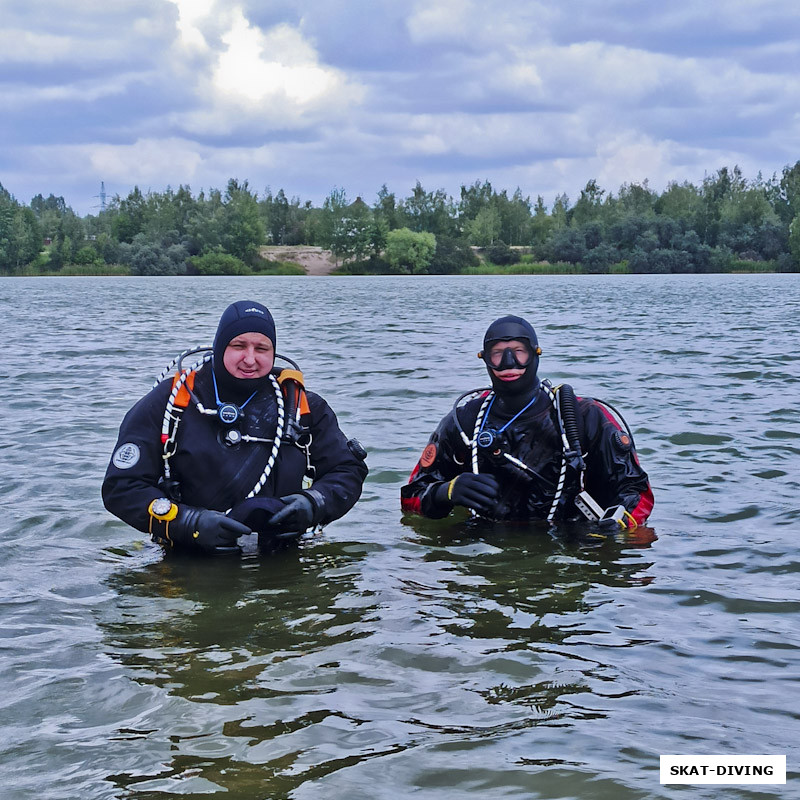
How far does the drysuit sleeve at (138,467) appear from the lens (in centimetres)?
520

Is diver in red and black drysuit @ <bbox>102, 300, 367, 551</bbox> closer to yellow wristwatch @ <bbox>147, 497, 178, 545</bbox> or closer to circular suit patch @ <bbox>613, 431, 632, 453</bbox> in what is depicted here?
yellow wristwatch @ <bbox>147, 497, 178, 545</bbox>

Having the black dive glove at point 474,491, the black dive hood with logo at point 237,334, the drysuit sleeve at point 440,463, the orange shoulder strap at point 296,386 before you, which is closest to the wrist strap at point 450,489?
the black dive glove at point 474,491

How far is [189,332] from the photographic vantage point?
2342 centimetres

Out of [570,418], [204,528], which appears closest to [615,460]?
[570,418]

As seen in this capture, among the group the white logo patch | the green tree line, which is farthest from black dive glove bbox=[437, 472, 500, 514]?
the green tree line

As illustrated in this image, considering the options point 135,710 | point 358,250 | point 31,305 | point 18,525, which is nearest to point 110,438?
point 18,525

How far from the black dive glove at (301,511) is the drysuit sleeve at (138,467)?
0.65 metres

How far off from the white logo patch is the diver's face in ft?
6.69

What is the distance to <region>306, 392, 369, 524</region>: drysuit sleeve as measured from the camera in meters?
5.44

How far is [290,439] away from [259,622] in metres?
1.06

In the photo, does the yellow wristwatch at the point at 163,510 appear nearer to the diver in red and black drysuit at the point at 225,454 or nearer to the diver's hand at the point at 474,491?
the diver in red and black drysuit at the point at 225,454

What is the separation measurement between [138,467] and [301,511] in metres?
0.86

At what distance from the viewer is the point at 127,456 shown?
17.1 feet

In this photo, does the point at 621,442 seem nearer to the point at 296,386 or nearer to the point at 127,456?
the point at 296,386
